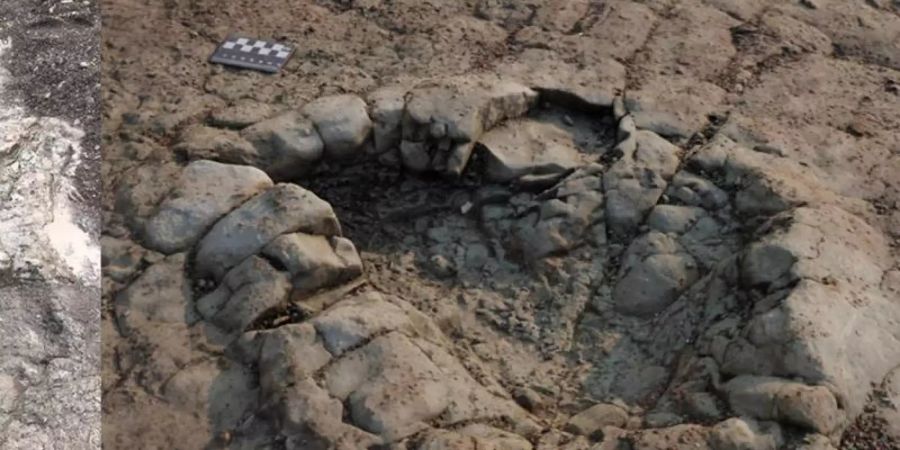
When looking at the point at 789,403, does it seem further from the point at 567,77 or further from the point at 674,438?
the point at 567,77

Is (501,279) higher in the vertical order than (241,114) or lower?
lower

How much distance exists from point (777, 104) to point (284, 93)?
1667mm

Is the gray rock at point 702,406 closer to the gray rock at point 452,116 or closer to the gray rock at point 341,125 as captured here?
the gray rock at point 452,116

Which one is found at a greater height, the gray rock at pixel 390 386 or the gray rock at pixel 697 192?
the gray rock at pixel 697 192

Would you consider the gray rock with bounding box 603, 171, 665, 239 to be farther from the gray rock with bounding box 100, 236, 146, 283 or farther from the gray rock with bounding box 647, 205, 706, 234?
the gray rock with bounding box 100, 236, 146, 283

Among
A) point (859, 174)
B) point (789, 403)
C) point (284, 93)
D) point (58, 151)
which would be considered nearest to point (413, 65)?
point (284, 93)

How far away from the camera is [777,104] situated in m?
3.87

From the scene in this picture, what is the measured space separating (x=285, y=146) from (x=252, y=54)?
0.64 metres

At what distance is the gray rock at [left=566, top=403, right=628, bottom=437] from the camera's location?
289 centimetres

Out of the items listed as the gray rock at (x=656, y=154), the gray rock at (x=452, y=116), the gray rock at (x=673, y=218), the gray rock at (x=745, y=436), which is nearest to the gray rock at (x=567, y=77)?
the gray rock at (x=452, y=116)

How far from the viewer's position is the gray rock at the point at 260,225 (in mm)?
3182

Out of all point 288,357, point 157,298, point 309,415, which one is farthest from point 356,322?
point 157,298

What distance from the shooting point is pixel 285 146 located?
141 inches

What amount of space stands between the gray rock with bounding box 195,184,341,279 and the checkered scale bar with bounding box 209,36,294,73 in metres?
0.81
